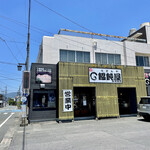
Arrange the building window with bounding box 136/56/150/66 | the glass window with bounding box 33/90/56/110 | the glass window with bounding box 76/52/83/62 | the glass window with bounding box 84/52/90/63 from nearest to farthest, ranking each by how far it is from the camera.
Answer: the glass window with bounding box 33/90/56/110, the glass window with bounding box 76/52/83/62, the glass window with bounding box 84/52/90/63, the building window with bounding box 136/56/150/66

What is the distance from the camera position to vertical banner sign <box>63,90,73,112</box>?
11930 mm

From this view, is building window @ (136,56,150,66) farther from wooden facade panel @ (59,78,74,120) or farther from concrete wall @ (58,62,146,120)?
wooden facade panel @ (59,78,74,120)

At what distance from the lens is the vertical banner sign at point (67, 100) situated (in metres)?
11.9

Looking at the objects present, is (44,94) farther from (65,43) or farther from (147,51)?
(147,51)

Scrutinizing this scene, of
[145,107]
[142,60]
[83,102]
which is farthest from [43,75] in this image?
[142,60]

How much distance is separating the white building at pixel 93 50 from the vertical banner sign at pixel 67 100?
20.7 ft

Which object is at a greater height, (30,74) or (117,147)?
(30,74)

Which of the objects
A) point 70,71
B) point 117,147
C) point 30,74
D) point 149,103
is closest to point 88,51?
point 70,71

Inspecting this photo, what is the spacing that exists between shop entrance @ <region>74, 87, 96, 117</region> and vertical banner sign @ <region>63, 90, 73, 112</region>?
→ 9.90 ft

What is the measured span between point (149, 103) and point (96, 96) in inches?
167

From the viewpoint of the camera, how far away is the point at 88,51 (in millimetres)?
19391

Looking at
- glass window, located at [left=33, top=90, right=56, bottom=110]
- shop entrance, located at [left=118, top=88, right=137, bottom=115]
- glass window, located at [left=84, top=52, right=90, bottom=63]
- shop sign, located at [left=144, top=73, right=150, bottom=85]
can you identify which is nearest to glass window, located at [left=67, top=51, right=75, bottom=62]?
glass window, located at [left=84, top=52, right=90, bottom=63]

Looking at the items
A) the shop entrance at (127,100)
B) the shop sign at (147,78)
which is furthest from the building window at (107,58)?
the shop entrance at (127,100)

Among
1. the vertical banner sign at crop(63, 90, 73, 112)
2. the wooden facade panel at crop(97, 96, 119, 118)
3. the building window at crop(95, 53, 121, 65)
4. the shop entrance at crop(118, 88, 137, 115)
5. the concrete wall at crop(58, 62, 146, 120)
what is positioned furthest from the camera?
the building window at crop(95, 53, 121, 65)
